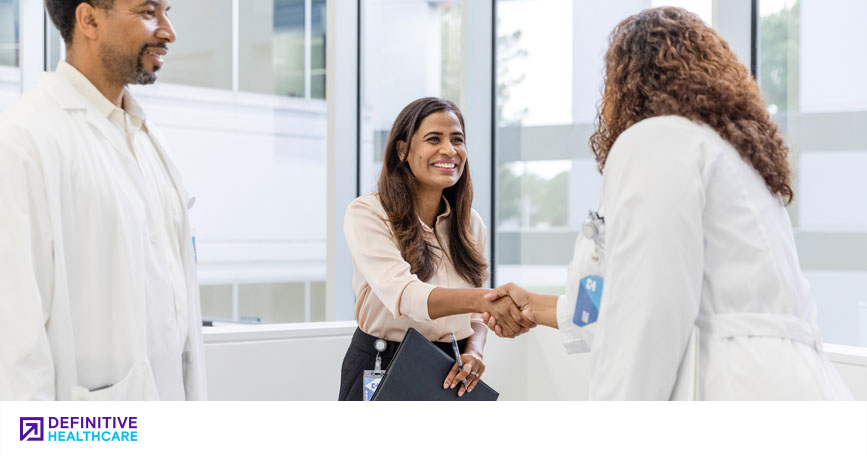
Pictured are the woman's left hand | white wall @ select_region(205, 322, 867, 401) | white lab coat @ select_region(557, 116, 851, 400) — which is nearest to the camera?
white lab coat @ select_region(557, 116, 851, 400)

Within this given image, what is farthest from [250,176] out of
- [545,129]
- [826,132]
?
[826,132]

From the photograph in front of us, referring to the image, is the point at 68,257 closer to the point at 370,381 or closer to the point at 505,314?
the point at 370,381

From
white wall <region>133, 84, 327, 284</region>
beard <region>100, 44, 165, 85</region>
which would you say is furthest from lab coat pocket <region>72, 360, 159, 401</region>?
white wall <region>133, 84, 327, 284</region>

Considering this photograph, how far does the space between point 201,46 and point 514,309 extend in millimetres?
3394

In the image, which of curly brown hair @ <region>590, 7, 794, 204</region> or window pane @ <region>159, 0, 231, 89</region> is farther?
window pane @ <region>159, 0, 231, 89</region>

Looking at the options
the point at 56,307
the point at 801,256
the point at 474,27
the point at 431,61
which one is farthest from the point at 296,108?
the point at 56,307

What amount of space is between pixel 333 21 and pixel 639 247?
3640 mm

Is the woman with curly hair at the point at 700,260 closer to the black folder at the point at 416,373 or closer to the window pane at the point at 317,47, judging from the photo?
the black folder at the point at 416,373

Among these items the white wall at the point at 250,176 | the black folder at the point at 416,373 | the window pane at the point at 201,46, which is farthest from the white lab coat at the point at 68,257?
the window pane at the point at 201,46

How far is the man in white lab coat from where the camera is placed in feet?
4.56

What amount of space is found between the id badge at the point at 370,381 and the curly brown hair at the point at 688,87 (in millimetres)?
1154
